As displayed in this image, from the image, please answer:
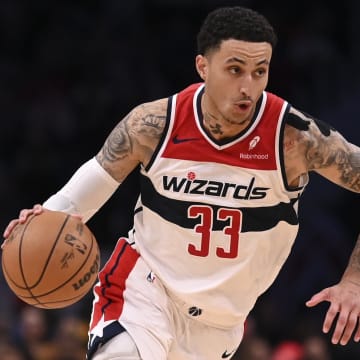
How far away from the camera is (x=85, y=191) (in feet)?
17.6

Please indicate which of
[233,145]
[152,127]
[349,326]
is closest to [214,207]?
[233,145]

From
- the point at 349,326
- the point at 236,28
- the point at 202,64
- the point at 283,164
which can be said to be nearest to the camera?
the point at 349,326

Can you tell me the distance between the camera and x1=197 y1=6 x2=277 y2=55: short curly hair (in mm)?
5035

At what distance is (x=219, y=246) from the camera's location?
5.20m

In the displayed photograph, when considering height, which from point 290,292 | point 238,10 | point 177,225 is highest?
point 238,10

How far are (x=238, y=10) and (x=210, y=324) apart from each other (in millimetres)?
1596

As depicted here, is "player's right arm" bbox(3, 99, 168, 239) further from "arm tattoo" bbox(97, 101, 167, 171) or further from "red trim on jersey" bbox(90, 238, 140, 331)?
"red trim on jersey" bbox(90, 238, 140, 331)

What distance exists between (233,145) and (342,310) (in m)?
0.97

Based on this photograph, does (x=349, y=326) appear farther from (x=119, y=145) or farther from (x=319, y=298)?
(x=119, y=145)

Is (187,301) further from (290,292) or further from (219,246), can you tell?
(290,292)

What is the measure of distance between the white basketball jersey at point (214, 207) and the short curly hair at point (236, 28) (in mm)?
365

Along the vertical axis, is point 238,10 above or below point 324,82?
above

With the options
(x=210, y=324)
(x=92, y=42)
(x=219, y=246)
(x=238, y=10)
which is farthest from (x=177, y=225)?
(x=92, y=42)

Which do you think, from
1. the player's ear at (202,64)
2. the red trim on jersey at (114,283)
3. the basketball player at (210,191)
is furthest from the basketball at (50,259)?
the player's ear at (202,64)
